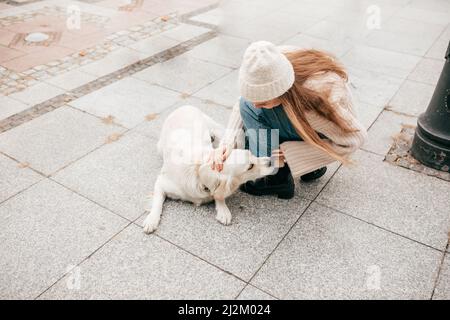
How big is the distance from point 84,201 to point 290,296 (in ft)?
6.68

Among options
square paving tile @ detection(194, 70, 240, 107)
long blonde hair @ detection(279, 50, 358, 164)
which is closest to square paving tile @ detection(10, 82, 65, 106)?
square paving tile @ detection(194, 70, 240, 107)

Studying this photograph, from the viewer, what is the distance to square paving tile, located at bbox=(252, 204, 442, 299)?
2820 mm

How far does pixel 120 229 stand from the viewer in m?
3.33

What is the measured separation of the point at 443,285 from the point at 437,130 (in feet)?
5.22

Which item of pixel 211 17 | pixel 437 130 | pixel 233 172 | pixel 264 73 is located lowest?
pixel 211 17

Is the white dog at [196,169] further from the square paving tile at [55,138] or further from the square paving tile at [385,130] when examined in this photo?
the square paving tile at [385,130]

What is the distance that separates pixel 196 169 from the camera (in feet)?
10.4

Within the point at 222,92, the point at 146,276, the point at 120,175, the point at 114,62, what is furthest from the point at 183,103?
the point at 146,276

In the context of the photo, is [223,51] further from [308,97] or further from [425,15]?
[425,15]

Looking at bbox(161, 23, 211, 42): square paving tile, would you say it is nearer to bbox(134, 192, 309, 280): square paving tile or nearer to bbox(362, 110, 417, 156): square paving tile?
bbox(362, 110, 417, 156): square paving tile

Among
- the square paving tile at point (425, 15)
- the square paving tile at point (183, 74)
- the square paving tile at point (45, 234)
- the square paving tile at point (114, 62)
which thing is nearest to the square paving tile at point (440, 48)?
the square paving tile at point (425, 15)
